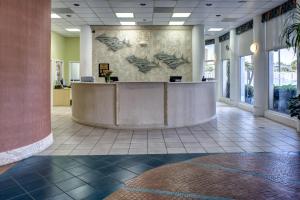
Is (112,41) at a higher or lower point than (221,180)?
higher

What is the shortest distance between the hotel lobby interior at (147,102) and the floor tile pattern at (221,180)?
0.02 metres

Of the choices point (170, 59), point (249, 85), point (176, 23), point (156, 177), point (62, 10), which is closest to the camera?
point (156, 177)

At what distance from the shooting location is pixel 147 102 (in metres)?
6.93

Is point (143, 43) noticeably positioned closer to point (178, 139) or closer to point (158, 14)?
point (158, 14)

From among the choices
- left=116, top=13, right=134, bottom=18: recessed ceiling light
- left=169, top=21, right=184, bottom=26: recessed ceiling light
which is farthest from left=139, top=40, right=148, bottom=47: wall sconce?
left=116, top=13, right=134, bottom=18: recessed ceiling light

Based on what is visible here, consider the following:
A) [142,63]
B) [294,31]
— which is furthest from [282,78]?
[142,63]

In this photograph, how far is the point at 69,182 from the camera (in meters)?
3.44

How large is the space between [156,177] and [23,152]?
238 cm

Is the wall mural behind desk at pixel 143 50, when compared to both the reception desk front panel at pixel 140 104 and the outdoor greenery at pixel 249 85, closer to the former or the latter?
the outdoor greenery at pixel 249 85

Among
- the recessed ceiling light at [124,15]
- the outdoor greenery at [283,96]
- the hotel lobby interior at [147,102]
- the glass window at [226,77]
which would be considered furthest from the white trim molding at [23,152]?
the glass window at [226,77]

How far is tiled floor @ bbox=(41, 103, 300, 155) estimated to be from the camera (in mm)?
4988

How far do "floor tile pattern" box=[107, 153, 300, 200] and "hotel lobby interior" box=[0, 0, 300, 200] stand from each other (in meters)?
0.02

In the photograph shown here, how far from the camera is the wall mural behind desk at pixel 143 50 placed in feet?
36.8

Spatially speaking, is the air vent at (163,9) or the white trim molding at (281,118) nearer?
the white trim molding at (281,118)
